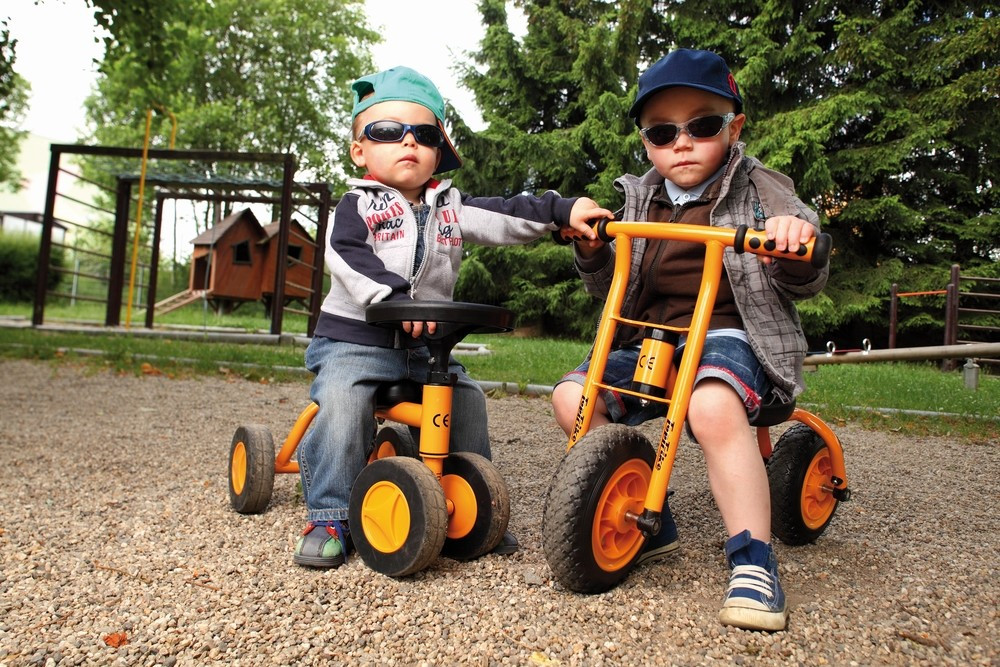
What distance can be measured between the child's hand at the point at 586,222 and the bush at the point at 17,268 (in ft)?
71.1

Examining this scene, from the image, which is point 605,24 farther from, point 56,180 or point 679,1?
point 56,180

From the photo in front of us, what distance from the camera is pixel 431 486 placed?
6.16ft

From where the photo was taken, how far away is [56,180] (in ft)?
34.7

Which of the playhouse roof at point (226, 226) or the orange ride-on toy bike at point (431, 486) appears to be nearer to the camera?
the orange ride-on toy bike at point (431, 486)

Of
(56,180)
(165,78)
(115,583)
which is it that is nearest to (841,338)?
(165,78)

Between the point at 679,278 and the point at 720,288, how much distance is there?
0.11 metres

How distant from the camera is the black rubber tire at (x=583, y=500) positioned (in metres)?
1.67

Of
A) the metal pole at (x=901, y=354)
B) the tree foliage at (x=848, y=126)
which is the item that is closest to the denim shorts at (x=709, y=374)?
the metal pole at (x=901, y=354)

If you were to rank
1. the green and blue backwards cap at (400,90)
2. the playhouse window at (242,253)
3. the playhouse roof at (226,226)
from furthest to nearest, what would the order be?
1. the playhouse window at (242,253)
2. the playhouse roof at (226,226)
3. the green and blue backwards cap at (400,90)

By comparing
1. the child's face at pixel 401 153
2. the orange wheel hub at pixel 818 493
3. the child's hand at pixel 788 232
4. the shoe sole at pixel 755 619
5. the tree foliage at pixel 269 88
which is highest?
the tree foliage at pixel 269 88

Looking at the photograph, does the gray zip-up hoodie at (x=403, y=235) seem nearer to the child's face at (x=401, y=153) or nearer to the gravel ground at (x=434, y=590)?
the child's face at (x=401, y=153)

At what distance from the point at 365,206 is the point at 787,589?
5.20 ft

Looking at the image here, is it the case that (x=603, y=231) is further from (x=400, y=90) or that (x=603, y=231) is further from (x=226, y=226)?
(x=226, y=226)

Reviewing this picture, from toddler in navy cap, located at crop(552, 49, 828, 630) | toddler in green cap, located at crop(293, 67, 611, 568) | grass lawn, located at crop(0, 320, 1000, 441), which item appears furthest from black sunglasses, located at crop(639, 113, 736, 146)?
grass lawn, located at crop(0, 320, 1000, 441)
